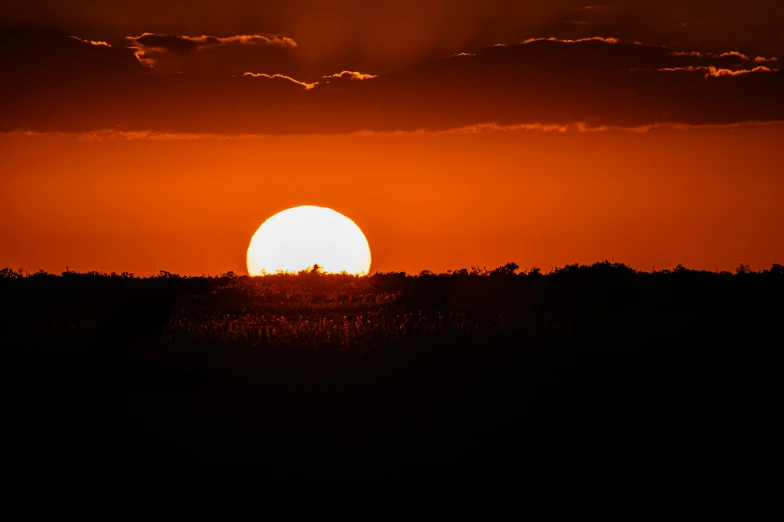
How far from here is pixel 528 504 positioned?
1132 centimetres

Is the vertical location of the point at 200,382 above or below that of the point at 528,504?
above

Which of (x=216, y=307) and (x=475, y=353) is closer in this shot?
(x=475, y=353)

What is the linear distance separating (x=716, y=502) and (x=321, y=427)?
5.82 meters

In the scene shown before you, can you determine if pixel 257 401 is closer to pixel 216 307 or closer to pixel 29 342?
pixel 29 342

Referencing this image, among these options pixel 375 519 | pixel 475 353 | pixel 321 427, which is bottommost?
pixel 375 519

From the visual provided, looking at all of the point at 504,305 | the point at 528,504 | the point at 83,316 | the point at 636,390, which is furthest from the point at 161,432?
the point at 504,305

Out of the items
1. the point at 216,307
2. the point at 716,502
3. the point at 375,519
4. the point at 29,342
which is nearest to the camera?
the point at 375,519

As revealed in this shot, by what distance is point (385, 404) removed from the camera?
14.2m

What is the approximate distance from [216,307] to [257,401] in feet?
41.9

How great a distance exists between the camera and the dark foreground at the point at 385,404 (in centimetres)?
1210

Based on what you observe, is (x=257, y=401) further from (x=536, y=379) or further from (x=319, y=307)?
(x=319, y=307)

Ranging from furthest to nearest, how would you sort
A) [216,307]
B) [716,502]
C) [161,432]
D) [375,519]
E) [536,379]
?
[216,307] < [536,379] < [161,432] < [716,502] < [375,519]

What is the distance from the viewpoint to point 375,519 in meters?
10.8

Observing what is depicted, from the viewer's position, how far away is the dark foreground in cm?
1210
